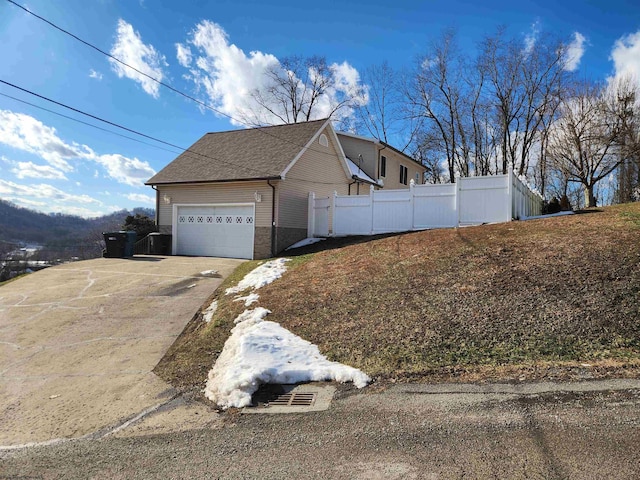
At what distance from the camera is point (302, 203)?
51.8ft

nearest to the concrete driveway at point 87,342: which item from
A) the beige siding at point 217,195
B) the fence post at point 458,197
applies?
the beige siding at point 217,195

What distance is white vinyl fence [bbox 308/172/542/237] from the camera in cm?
1210

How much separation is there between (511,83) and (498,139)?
13.6ft

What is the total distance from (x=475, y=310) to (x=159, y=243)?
13751 mm

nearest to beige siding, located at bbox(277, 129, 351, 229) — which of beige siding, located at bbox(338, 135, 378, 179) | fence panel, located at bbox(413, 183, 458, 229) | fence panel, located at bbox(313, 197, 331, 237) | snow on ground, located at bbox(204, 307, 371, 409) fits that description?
fence panel, located at bbox(313, 197, 331, 237)

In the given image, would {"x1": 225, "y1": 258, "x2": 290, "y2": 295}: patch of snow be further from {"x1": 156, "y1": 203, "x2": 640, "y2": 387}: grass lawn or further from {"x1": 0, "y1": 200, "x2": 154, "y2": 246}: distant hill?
{"x1": 0, "y1": 200, "x2": 154, "y2": 246}: distant hill

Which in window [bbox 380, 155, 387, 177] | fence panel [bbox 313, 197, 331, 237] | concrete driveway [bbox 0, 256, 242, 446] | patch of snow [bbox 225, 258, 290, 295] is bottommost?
concrete driveway [bbox 0, 256, 242, 446]

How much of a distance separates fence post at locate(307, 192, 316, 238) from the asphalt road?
38.6ft

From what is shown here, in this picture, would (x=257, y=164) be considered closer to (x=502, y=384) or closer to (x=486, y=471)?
(x=502, y=384)

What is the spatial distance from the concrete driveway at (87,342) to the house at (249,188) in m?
2.88

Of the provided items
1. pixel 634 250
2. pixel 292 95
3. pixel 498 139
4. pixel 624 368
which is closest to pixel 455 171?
pixel 498 139

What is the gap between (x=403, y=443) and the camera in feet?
10.6

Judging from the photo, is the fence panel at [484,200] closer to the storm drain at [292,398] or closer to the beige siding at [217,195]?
the beige siding at [217,195]

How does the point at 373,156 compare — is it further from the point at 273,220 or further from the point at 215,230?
the point at 215,230
